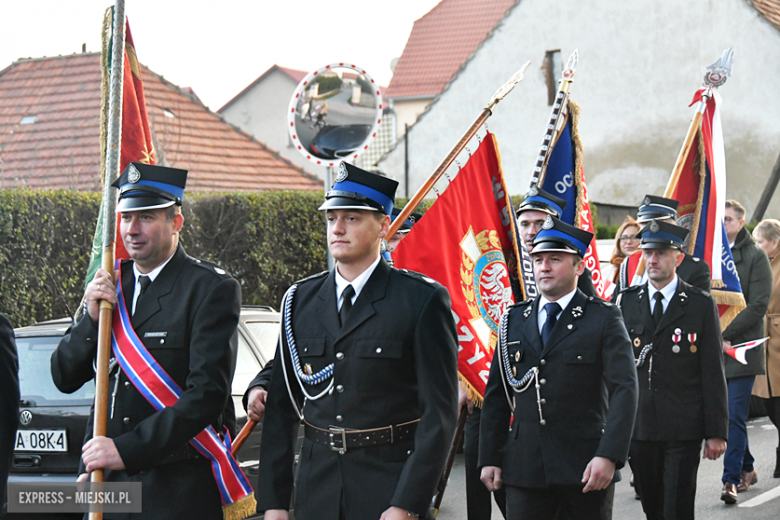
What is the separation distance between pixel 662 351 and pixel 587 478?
193cm

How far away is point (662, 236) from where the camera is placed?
6.07 m

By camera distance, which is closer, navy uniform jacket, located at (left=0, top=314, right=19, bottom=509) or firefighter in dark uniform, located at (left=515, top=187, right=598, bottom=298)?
navy uniform jacket, located at (left=0, top=314, right=19, bottom=509)

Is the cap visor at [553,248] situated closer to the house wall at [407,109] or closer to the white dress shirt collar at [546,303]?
the white dress shirt collar at [546,303]

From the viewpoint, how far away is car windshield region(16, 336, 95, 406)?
5391mm

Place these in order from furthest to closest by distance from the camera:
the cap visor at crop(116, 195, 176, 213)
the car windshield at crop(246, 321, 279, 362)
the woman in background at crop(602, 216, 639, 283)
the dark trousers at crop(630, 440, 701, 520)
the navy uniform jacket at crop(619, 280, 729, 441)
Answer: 1. the woman in background at crop(602, 216, 639, 283)
2. the car windshield at crop(246, 321, 279, 362)
3. the navy uniform jacket at crop(619, 280, 729, 441)
4. the dark trousers at crop(630, 440, 701, 520)
5. the cap visor at crop(116, 195, 176, 213)

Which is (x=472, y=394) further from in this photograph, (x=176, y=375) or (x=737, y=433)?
(x=737, y=433)

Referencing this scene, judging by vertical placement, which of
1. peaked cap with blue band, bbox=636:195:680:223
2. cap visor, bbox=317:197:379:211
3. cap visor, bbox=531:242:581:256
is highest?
peaked cap with blue band, bbox=636:195:680:223

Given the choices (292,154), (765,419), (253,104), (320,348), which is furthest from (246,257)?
(253,104)

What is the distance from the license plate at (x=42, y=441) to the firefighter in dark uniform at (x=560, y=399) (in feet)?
7.81

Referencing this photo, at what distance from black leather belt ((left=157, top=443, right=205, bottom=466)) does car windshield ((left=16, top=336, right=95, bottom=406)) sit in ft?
5.77

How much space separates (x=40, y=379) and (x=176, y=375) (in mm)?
2183

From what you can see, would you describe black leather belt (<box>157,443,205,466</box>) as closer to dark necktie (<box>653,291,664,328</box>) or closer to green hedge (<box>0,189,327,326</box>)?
dark necktie (<box>653,291,664,328</box>)

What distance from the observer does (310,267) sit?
12.7 m

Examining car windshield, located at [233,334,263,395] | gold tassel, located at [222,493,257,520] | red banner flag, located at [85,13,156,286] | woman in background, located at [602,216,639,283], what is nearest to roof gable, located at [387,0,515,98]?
woman in background, located at [602,216,639,283]
